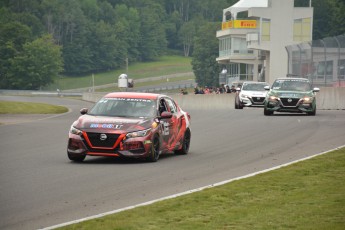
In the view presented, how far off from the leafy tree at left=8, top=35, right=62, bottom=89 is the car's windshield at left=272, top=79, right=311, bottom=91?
126 meters

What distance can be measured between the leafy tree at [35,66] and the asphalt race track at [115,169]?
136378 millimetres

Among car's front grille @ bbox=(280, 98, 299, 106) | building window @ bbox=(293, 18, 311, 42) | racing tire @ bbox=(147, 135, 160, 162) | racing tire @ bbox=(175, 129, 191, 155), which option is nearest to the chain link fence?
car's front grille @ bbox=(280, 98, 299, 106)

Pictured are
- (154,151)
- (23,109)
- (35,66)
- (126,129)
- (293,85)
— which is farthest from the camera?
(35,66)

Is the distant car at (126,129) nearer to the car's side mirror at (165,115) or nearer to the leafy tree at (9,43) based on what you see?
the car's side mirror at (165,115)

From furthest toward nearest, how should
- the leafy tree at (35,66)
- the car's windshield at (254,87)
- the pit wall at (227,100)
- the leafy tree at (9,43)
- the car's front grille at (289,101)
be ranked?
the leafy tree at (9,43)
the leafy tree at (35,66)
the car's windshield at (254,87)
the pit wall at (227,100)
the car's front grille at (289,101)

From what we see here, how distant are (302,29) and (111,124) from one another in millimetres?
89566

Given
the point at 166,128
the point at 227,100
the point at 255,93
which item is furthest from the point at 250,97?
the point at 166,128

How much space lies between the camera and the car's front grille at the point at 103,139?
18.1m

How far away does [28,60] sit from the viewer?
6535 inches

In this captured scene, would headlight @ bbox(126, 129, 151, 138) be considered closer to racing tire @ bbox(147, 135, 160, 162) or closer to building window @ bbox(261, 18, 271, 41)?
racing tire @ bbox(147, 135, 160, 162)

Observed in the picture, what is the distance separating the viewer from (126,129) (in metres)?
18.3

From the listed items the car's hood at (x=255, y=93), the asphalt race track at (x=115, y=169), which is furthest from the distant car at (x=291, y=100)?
the car's hood at (x=255, y=93)

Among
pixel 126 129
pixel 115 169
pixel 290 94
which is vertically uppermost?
pixel 126 129

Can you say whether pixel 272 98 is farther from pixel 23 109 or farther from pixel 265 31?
pixel 265 31
